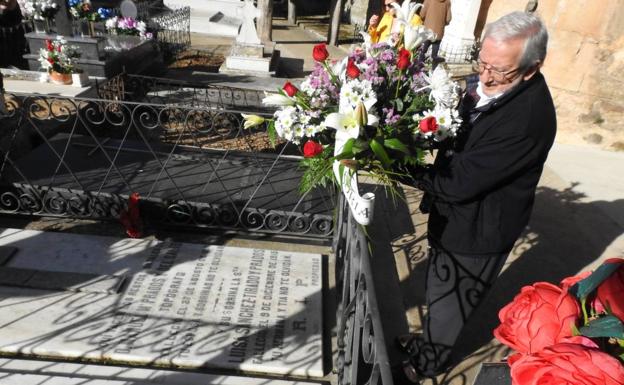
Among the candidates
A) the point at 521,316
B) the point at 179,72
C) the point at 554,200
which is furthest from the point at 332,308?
the point at 179,72

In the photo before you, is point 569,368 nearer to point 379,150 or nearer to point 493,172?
point 379,150

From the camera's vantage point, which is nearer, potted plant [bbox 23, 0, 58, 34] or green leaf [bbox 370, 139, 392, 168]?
green leaf [bbox 370, 139, 392, 168]

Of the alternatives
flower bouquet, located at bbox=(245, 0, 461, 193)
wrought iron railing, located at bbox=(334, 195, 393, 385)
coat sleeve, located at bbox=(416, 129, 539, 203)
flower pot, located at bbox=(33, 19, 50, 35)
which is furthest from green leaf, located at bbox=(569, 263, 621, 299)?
flower pot, located at bbox=(33, 19, 50, 35)

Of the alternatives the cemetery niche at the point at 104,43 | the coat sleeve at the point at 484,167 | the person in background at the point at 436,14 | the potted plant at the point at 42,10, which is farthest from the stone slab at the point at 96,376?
the person in background at the point at 436,14

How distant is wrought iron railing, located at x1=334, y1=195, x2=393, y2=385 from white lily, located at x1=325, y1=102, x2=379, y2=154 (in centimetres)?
52

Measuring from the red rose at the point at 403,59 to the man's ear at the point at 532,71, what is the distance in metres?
0.52

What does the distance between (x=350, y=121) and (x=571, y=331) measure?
1169mm

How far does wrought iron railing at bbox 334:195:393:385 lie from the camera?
4.70 feet

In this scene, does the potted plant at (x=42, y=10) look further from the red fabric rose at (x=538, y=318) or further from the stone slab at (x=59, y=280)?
the red fabric rose at (x=538, y=318)

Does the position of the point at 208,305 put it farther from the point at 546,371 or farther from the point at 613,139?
the point at 613,139

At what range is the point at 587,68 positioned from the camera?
648cm

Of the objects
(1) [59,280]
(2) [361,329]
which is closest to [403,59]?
(2) [361,329]

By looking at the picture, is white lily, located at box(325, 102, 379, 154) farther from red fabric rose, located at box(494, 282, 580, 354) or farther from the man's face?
red fabric rose, located at box(494, 282, 580, 354)

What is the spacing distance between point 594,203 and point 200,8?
1904 cm
